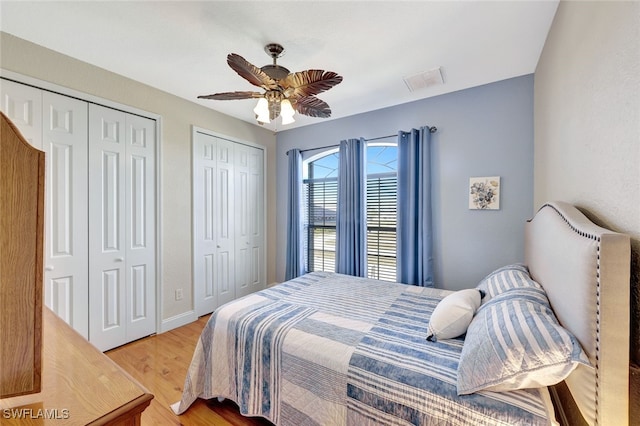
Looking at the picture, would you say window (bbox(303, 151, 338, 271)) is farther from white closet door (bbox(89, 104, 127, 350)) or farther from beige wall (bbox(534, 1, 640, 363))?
beige wall (bbox(534, 1, 640, 363))

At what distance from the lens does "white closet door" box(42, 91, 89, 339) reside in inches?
82.8

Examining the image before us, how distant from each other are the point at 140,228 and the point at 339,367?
2.46 metres

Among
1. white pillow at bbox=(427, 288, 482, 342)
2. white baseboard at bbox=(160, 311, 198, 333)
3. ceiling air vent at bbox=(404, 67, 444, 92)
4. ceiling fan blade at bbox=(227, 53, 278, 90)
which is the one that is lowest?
white baseboard at bbox=(160, 311, 198, 333)

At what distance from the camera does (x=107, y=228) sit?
2441 millimetres

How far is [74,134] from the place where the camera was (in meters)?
2.22

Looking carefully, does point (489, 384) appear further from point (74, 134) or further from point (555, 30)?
point (74, 134)

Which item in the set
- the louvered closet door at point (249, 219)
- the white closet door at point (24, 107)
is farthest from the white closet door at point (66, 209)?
the louvered closet door at point (249, 219)

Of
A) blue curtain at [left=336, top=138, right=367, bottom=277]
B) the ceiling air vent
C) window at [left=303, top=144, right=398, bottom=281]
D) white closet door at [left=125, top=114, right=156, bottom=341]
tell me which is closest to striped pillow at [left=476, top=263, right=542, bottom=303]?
window at [left=303, top=144, right=398, bottom=281]

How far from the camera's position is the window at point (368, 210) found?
10.8 feet

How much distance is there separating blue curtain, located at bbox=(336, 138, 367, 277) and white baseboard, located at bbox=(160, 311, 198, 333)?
190 centimetres

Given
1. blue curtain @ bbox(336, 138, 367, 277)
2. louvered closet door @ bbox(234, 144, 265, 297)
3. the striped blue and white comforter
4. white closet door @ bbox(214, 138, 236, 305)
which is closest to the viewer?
the striped blue and white comforter

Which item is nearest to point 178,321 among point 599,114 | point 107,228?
point 107,228

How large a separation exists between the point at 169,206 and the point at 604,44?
344 cm

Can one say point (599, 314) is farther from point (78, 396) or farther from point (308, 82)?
point (308, 82)
